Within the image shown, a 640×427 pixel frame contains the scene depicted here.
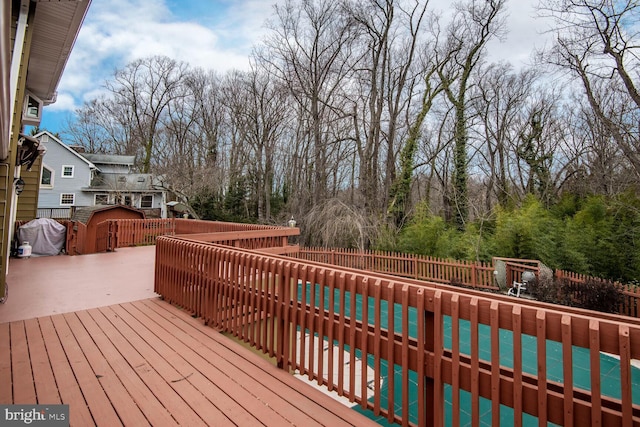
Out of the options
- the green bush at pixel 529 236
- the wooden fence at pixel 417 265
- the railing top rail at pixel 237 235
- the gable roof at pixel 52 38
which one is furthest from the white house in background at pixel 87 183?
the green bush at pixel 529 236

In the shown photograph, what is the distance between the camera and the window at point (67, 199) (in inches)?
851

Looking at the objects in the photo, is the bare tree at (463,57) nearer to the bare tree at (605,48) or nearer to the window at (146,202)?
the bare tree at (605,48)

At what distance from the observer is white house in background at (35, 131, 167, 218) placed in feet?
68.5

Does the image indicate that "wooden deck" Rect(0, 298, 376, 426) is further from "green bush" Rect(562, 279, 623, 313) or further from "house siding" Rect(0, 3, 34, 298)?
"green bush" Rect(562, 279, 623, 313)

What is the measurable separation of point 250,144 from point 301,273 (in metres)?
18.7

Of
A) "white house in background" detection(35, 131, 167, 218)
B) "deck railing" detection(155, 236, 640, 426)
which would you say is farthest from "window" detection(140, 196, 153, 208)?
"deck railing" detection(155, 236, 640, 426)

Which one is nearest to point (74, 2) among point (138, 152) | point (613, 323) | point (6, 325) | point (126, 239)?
point (6, 325)

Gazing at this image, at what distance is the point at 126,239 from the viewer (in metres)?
10.4

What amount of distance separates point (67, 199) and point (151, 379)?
2619 centimetres

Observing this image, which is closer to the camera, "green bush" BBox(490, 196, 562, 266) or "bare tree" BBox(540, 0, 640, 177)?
"bare tree" BBox(540, 0, 640, 177)

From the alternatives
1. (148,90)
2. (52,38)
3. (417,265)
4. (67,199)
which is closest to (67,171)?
(67,199)

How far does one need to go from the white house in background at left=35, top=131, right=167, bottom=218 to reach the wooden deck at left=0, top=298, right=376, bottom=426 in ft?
63.9

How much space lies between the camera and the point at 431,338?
1.71 m

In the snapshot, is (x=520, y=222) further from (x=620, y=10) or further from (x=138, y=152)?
(x=138, y=152)
